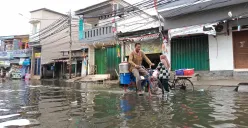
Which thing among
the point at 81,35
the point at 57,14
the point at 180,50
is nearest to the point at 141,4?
the point at 180,50

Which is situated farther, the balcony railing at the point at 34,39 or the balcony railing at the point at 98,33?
the balcony railing at the point at 34,39

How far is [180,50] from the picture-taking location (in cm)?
1509

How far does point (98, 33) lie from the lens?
69.9 ft

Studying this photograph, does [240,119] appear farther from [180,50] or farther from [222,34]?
[180,50]

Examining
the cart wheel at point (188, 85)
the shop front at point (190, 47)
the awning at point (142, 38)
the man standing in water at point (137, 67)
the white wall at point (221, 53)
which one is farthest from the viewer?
the awning at point (142, 38)

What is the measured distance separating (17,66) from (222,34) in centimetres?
3539

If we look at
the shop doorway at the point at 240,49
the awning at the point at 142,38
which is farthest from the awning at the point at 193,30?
the awning at the point at 142,38

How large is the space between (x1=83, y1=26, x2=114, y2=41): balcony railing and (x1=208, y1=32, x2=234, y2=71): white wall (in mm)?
9421

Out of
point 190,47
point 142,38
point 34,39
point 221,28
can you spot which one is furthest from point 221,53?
point 34,39

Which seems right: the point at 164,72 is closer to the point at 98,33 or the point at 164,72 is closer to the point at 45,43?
the point at 98,33

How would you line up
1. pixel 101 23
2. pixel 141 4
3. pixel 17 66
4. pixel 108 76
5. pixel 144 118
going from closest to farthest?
pixel 144 118 → pixel 141 4 → pixel 108 76 → pixel 101 23 → pixel 17 66

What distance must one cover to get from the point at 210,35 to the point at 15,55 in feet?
112

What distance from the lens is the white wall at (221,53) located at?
1295 cm

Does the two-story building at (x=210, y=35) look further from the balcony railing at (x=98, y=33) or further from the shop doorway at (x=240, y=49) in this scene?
the balcony railing at (x=98, y=33)
